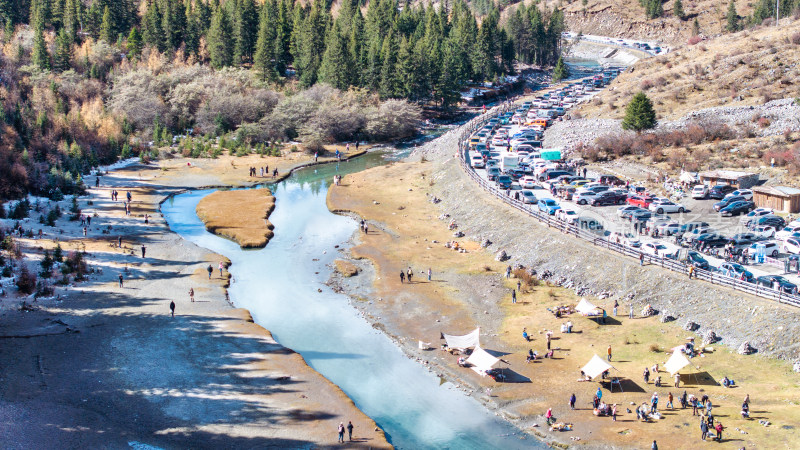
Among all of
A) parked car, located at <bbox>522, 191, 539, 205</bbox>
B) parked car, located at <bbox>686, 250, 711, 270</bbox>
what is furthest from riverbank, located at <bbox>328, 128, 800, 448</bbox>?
parked car, located at <bbox>686, 250, 711, 270</bbox>

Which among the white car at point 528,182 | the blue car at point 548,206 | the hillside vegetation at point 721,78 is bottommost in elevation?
the blue car at point 548,206

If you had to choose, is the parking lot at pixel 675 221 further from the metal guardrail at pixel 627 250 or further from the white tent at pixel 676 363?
the white tent at pixel 676 363

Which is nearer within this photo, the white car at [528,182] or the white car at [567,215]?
the white car at [567,215]

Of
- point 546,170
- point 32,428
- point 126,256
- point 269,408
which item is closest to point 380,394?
point 269,408

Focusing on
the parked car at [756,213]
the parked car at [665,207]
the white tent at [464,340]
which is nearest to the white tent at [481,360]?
the white tent at [464,340]

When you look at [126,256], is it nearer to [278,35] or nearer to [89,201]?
[89,201]

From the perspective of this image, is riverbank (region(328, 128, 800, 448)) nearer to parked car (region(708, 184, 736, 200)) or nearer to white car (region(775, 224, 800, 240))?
white car (region(775, 224, 800, 240))

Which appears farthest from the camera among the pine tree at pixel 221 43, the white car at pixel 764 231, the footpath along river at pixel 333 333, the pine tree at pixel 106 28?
the pine tree at pixel 106 28
